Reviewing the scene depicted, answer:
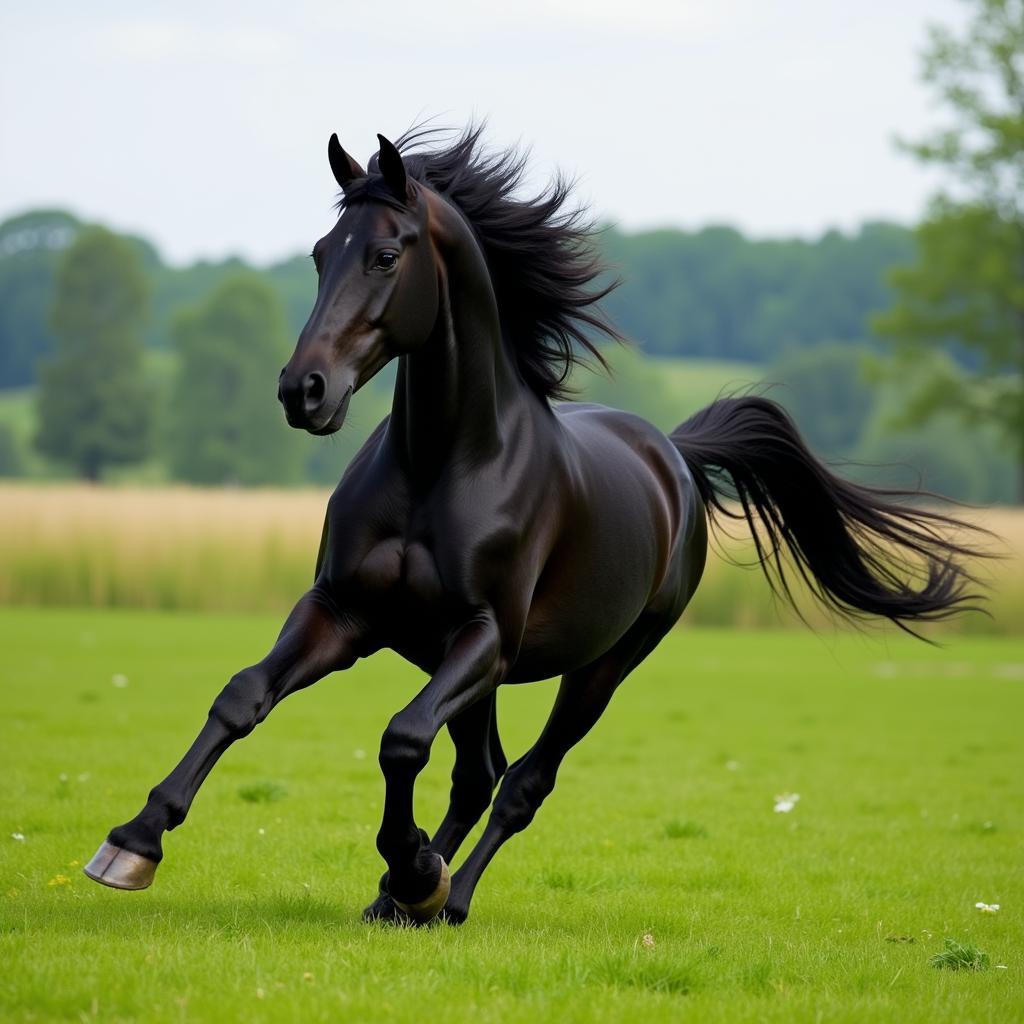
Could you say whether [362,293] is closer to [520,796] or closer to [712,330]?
[520,796]

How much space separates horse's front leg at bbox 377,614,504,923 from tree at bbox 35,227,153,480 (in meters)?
73.9

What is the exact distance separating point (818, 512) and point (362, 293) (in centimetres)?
385

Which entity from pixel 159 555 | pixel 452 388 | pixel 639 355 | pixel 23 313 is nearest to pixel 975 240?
pixel 639 355

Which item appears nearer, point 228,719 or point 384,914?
point 228,719

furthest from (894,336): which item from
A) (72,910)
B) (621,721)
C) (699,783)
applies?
(72,910)

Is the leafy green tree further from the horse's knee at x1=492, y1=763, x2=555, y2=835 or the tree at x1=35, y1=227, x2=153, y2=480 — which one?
the horse's knee at x1=492, y1=763, x2=555, y2=835

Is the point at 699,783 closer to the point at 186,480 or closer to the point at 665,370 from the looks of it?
the point at 186,480

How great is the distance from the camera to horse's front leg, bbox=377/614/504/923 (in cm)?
518

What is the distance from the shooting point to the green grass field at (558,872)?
15.3 feet

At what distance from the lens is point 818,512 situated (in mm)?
8234

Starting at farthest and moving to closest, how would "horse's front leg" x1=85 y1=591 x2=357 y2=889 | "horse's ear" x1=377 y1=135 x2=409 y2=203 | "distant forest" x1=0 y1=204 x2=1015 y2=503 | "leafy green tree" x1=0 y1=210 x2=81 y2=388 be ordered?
"leafy green tree" x1=0 y1=210 x2=81 y2=388
"distant forest" x1=0 y1=204 x2=1015 y2=503
"horse's ear" x1=377 y1=135 x2=409 y2=203
"horse's front leg" x1=85 y1=591 x2=357 y2=889

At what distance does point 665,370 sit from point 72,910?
108 meters

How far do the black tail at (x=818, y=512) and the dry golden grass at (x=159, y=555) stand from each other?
1844cm

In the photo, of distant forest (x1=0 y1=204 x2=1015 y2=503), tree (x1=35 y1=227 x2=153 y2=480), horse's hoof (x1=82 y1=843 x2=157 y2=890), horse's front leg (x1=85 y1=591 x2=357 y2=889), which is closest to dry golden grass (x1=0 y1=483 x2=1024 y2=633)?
horse's front leg (x1=85 y1=591 x2=357 y2=889)
